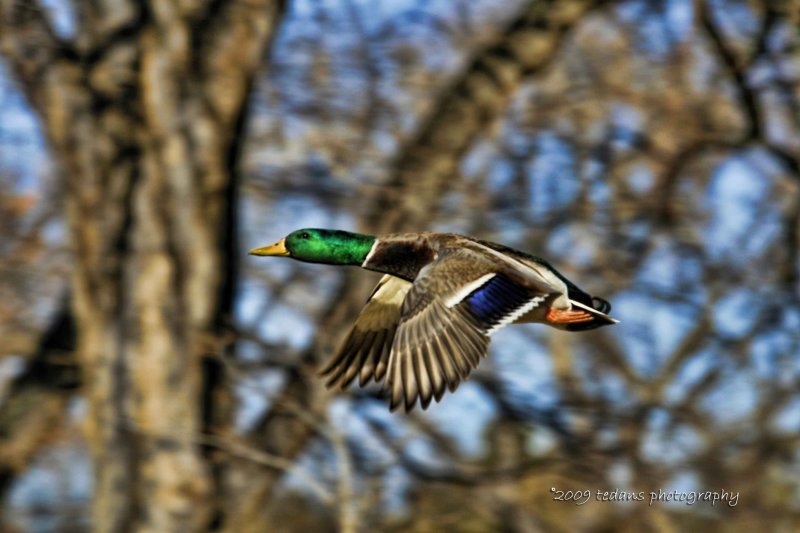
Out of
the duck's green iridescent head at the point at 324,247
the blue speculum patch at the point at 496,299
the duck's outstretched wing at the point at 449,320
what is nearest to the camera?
the duck's outstretched wing at the point at 449,320

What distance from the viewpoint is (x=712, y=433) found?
7676mm

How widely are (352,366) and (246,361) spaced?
189 cm

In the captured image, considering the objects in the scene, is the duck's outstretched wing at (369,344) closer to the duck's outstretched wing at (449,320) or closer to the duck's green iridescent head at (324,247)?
the duck's green iridescent head at (324,247)

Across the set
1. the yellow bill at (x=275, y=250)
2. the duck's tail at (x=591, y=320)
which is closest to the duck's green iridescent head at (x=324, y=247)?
the yellow bill at (x=275, y=250)

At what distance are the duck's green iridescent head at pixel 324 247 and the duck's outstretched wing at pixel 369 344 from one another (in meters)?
0.23

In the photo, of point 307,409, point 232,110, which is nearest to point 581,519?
point 307,409

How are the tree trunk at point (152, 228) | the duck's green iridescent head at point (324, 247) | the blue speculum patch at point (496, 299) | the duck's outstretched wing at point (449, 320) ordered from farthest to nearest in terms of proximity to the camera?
the tree trunk at point (152, 228), the duck's green iridescent head at point (324, 247), the blue speculum patch at point (496, 299), the duck's outstretched wing at point (449, 320)

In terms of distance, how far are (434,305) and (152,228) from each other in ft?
9.24

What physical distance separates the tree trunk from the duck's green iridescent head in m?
1.78

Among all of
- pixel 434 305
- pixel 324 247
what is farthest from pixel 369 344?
pixel 434 305

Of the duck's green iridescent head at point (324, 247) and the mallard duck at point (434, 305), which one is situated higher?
the duck's green iridescent head at point (324, 247)

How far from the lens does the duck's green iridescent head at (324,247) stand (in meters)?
5.45

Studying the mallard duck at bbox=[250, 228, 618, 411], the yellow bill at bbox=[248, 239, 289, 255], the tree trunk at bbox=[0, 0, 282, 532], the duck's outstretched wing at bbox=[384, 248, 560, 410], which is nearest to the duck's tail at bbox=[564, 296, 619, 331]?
the mallard duck at bbox=[250, 228, 618, 411]

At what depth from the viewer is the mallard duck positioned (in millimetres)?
4754
